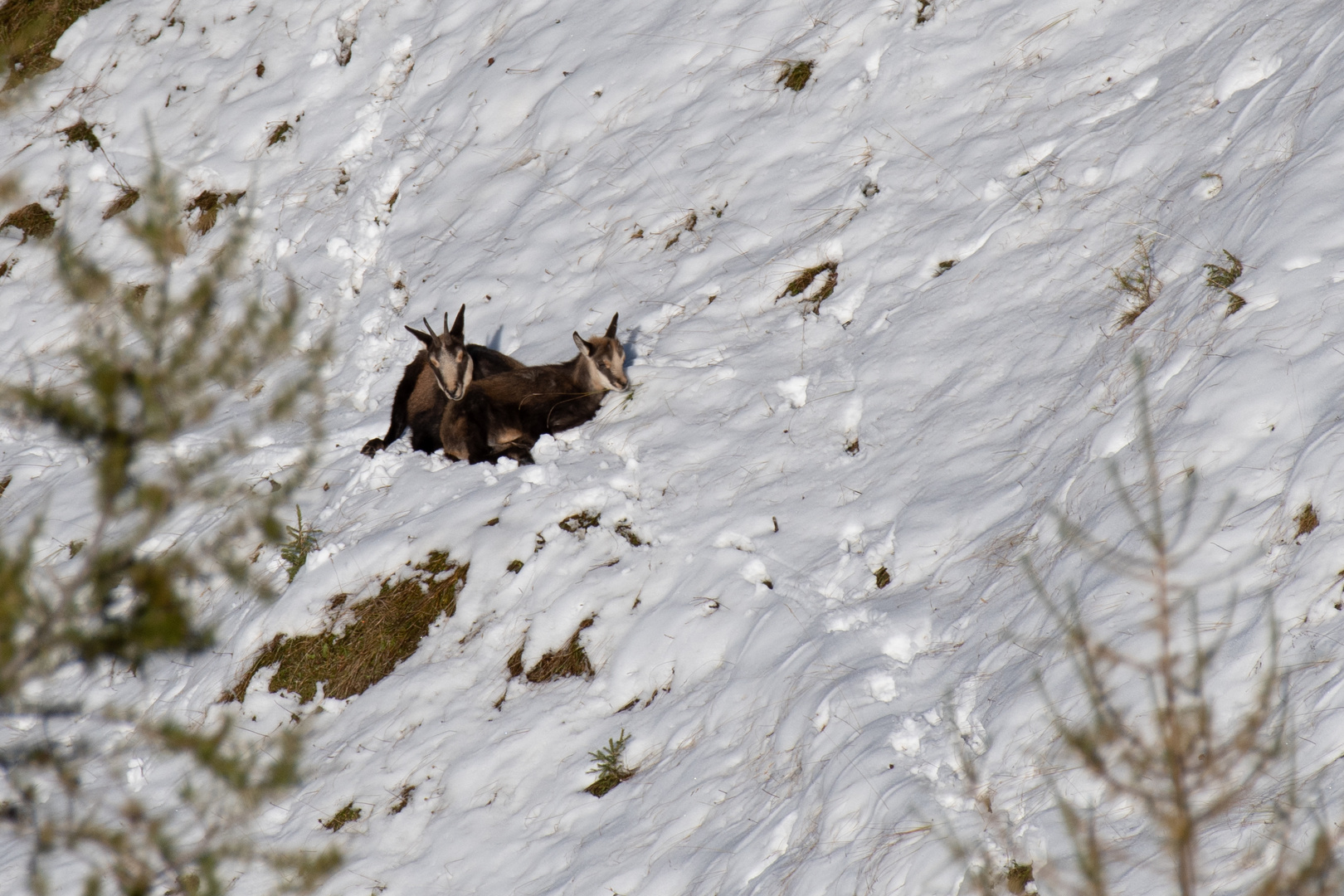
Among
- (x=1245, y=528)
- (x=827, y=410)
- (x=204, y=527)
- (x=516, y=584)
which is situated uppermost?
(x=1245, y=528)

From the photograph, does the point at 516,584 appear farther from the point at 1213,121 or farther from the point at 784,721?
the point at 1213,121

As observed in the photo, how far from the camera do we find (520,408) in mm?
8680

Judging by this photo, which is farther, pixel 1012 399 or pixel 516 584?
pixel 516 584

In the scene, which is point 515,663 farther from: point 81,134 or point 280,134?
point 81,134

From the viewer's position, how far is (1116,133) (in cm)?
760

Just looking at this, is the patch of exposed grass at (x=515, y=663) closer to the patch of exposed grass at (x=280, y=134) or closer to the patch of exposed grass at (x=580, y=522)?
the patch of exposed grass at (x=580, y=522)

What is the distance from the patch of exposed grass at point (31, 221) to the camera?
1382 centimetres

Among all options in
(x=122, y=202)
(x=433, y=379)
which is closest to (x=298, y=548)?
(x=433, y=379)

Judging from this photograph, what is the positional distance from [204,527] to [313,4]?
783 centimetres

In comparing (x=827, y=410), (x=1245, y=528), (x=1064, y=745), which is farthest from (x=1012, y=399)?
(x=1064, y=745)

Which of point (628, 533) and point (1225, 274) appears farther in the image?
point (628, 533)

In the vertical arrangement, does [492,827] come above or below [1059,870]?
below

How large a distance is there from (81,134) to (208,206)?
9.64ft

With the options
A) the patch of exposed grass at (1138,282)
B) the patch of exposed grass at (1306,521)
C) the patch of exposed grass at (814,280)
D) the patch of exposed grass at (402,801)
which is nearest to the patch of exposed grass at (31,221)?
the patch of exposed grass at (814,280)
